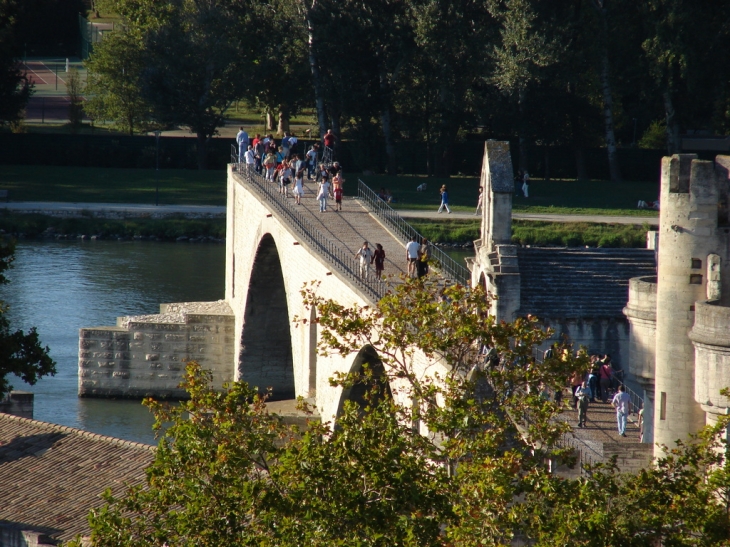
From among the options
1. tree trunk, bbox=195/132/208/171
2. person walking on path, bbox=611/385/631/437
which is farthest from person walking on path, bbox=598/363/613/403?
tree trunk, bbox=195/132/208/171

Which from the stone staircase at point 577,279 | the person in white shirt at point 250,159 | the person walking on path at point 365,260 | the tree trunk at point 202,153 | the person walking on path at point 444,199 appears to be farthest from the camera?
the tree trunk at point 202,153

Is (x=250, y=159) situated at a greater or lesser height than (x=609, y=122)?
lesser

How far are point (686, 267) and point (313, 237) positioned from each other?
16062 mm

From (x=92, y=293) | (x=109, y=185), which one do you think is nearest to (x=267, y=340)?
(x=92, y=293)

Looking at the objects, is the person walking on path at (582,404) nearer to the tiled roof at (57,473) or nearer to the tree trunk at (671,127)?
the tiled roof at (57,473)

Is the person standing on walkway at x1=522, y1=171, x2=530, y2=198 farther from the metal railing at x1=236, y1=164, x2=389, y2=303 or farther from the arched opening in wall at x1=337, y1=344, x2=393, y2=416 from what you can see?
the arched opening in wall at x1=337, y1=344, x2=393, y2=416

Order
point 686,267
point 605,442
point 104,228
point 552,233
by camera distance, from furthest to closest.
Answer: point 104,228 < point 552,233 < point 605,442 < point 686,267

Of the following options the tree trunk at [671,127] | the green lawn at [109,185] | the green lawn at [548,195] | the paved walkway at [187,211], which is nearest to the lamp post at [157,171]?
the green lawn at [109,185]

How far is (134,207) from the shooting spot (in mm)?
66438

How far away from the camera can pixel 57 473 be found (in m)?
25.1

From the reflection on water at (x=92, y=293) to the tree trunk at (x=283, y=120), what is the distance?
33.6 feet

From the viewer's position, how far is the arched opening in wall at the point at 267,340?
4122cm

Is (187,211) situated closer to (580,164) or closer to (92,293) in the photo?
(92,293)

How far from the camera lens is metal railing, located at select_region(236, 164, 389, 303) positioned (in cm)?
2752
